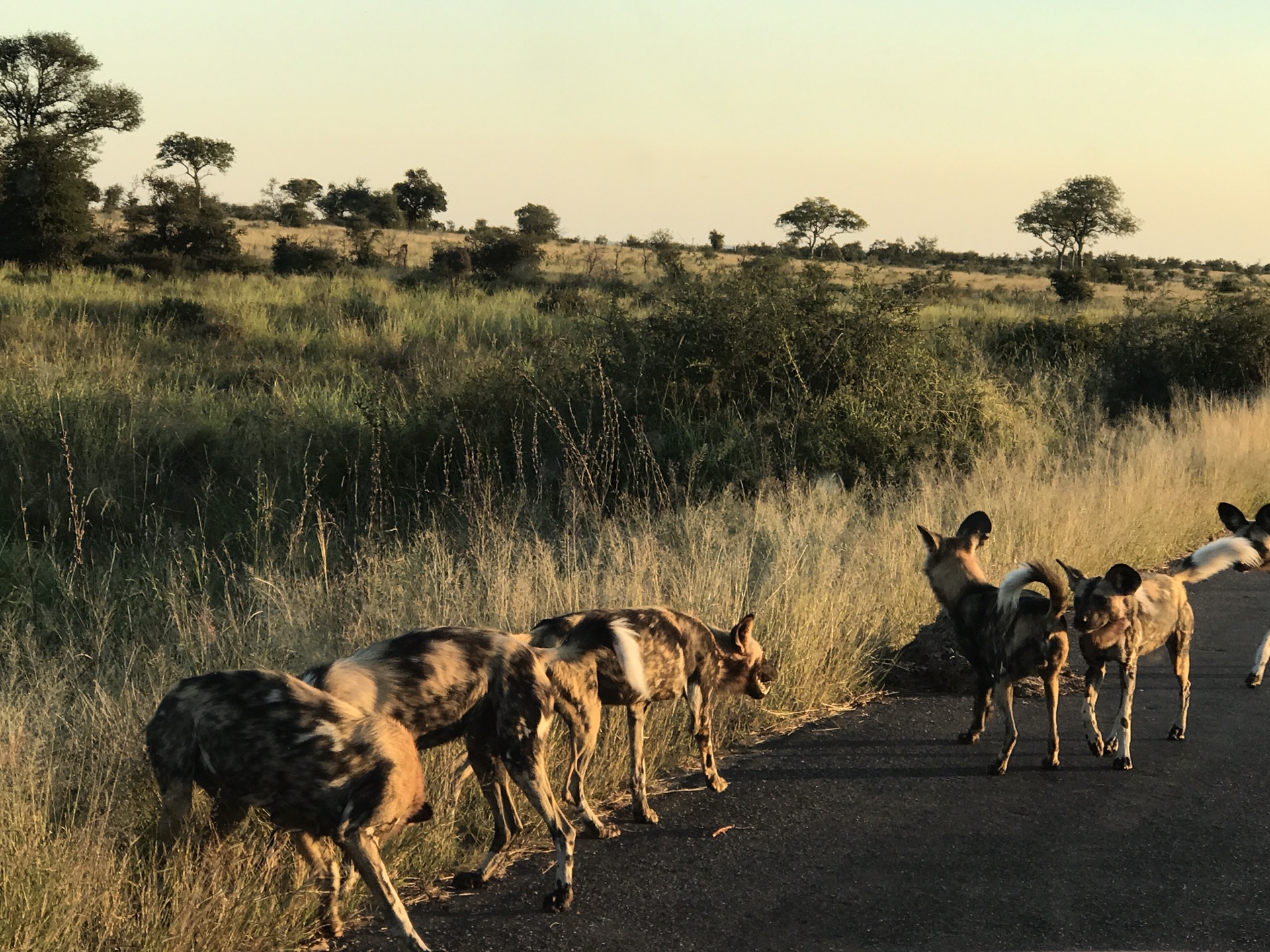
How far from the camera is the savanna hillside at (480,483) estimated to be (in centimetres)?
429

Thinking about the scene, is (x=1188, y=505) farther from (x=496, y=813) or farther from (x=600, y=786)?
(x=496, y=813)

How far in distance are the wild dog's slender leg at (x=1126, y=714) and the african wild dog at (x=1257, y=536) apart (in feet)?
5.22

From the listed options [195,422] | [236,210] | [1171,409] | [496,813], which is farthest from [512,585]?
[236,210]

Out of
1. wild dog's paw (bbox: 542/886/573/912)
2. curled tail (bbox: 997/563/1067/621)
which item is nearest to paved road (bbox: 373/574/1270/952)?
wild dog's paw (bbox: 542/886/573/912)

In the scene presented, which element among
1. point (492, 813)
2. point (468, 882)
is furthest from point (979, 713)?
point (468, 882)

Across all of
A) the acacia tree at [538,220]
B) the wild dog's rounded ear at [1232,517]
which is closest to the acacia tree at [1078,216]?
the acacia tree at [538,220]

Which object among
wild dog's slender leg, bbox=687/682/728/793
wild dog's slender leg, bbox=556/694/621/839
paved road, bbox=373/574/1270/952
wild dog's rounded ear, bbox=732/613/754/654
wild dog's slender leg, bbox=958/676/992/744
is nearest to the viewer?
paved road, bbox=373/574/1270/952

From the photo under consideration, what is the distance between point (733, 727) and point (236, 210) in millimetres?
61122

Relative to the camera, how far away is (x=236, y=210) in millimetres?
61031

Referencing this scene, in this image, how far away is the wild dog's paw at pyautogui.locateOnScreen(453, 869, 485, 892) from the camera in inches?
159

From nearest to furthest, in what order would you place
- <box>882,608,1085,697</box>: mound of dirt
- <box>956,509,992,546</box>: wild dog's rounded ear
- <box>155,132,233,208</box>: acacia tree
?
1. <box>956,509,992,546</box>: wild dog's rounded ear
2. <box>882,608,1085,697</box>: mound of dirt
3. <box>155,132,233,208</box>: acacia tree

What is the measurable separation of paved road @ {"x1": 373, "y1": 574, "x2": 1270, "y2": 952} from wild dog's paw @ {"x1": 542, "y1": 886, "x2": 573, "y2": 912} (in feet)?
0.12

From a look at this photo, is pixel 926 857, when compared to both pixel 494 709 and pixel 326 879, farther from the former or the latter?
pixel 326 879

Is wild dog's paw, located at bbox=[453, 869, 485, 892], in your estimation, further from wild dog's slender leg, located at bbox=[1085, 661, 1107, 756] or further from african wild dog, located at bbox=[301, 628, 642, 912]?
wild dog's slender leg, located at bbox=[1085, 661, 1107, 756]
